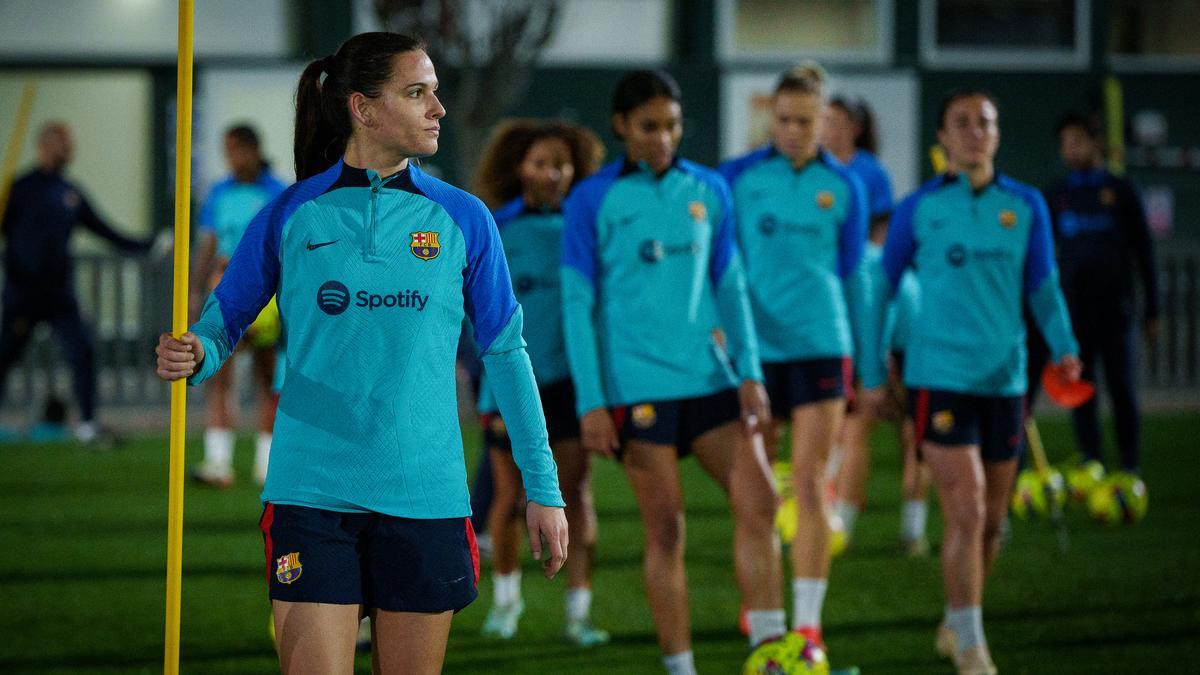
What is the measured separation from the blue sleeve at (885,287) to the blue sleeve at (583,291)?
4.32ft

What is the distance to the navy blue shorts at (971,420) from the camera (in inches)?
252

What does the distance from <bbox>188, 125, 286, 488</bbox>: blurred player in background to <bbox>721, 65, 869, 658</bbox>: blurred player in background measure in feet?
16.1

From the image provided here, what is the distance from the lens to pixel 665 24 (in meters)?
22.3

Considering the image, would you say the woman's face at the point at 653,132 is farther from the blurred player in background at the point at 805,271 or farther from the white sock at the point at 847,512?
the white sock at the point at 847,512

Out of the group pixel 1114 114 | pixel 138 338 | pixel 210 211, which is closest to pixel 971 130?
pixel 210 211

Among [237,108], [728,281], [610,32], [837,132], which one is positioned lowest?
[728,281]

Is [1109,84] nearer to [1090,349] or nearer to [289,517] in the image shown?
[1090,349]

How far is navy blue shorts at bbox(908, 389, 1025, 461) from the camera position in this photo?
640cm

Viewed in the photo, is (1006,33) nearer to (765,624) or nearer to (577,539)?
(577,539)

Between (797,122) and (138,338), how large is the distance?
1074cm

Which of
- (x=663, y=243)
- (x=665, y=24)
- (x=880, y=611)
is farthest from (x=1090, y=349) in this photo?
(x=665, y=24)

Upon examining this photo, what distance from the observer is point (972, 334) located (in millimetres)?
6434

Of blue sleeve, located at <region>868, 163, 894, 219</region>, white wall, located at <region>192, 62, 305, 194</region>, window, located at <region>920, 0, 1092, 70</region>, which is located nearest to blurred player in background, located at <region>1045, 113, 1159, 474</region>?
blue sleeve, located at <region>868, 163, 894, 219</region>

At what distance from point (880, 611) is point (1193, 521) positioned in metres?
3.41
